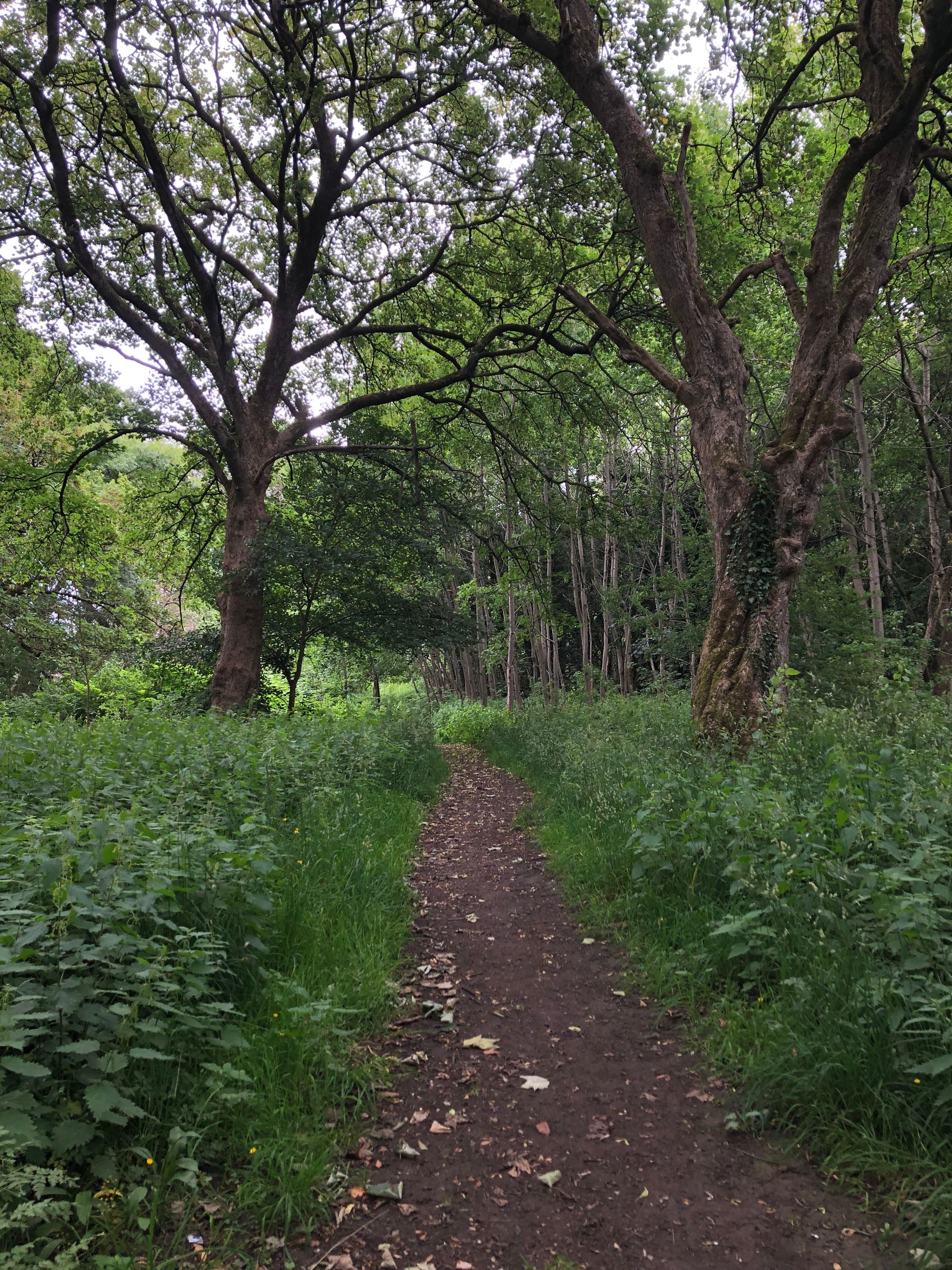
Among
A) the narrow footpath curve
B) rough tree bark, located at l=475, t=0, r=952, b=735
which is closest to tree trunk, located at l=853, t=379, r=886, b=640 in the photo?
rough tree bark, located at l=475, t=0, r=952, b=735

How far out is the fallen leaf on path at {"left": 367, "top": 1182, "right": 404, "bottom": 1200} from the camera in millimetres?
2428

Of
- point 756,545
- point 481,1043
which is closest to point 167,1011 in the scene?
point 481,1043

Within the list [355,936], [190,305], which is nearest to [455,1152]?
[355,936]

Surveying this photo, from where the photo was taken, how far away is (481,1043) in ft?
11.4

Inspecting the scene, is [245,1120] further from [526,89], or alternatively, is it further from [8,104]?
[8,104]

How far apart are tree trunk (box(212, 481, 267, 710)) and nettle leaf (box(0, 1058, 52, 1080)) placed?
9455mm

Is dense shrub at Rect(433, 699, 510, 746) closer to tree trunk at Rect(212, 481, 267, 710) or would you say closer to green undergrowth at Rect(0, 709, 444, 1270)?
tree trunk at Rect(212, 481, 267, 710)

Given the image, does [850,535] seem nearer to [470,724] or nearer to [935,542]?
[935,542]

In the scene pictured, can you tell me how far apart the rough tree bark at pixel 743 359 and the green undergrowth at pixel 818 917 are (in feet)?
3.81

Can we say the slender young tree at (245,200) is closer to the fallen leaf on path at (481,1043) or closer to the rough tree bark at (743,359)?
the rough tree bark at (743,359)

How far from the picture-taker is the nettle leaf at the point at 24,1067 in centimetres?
192

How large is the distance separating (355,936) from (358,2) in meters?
11.2

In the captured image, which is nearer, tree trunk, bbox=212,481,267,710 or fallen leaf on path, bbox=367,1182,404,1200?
fallen leaf on path, bbox=367,1182,404,1200

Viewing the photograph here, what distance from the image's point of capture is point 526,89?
371 inches
